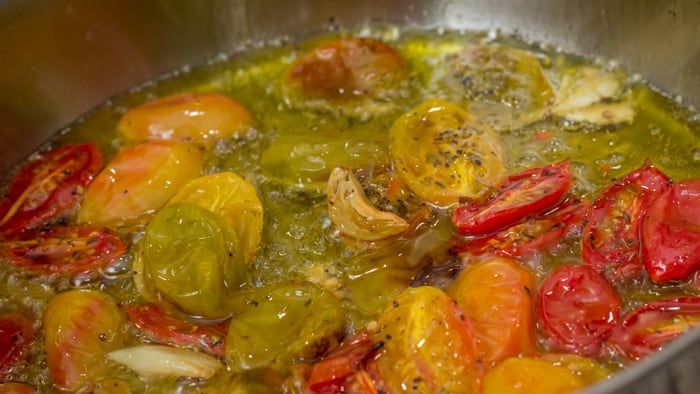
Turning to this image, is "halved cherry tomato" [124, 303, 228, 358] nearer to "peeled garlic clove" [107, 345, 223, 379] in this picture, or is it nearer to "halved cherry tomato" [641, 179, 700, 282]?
"peeled garlic clove" [107, 345, 223, 379]

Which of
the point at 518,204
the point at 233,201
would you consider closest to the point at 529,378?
the point at 518,204

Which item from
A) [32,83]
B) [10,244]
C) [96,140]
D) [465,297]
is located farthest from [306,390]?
[32,83]

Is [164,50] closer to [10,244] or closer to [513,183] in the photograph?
[10,244]

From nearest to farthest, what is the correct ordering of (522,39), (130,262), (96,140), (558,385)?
(558,385), (130,262), (96,140), (522,39)

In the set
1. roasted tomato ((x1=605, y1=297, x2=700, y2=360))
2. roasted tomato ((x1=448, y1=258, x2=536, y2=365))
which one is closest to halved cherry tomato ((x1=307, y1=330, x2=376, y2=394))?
roasted tomato ((x1=448, y1=258, x2=536, y2=365))

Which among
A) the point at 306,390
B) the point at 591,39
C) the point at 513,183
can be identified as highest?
the point at 591,39

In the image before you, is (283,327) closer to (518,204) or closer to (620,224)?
(518,204)
